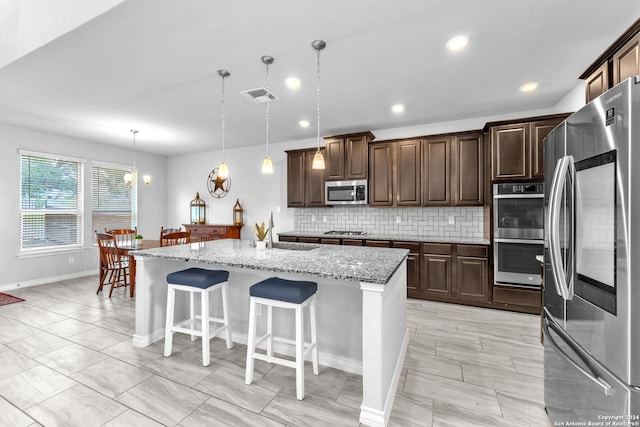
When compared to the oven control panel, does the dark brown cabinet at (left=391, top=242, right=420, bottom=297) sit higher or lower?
lower

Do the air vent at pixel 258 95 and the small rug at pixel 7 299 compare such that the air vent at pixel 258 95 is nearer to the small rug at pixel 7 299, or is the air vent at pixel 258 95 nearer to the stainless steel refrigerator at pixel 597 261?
the stainless steel refrigerator at pixel 597 261

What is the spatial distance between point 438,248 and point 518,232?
3.11 ft

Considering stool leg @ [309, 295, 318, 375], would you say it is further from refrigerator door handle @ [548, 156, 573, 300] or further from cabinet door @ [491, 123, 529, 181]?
cabinet door @ [491, 123, 529, 181]

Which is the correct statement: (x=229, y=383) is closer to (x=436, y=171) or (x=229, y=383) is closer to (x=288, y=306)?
(x=288, y=306)

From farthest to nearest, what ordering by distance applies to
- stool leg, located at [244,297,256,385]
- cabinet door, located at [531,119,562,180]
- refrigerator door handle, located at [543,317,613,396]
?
cabinet door, located at [531,119,562,180], stool leg, located at [244,297,256,385], refrigerator door handle, located at [543,317,613,396]

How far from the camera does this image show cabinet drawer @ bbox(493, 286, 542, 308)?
347cm

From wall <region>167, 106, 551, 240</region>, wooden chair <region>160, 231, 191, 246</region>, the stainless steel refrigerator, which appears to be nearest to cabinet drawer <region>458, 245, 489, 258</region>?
wall <region>167, 106, 551, 240</region>

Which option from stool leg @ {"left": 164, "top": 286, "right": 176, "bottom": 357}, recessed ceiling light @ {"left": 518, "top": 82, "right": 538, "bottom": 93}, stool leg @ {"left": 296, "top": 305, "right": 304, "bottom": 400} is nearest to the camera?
stool leg @ {"left": 296, "top": 305, "right": 304, "bottom": 400}

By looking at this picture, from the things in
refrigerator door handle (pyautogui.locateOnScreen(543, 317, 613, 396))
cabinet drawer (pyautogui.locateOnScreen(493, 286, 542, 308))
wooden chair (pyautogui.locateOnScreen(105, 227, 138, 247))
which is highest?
wooden chair (pyautogui.locateOnScreen(105, 227, 138, 247))

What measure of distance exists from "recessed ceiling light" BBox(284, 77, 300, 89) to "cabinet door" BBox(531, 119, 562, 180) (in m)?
2.82

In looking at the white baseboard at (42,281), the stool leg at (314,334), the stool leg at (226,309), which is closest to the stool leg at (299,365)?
the stool leg at (314,334)

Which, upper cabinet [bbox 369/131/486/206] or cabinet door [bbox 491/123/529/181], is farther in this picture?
upper cabinet [bbox 369/131/486/206]

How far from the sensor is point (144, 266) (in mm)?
2641

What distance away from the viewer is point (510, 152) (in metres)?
3.52
